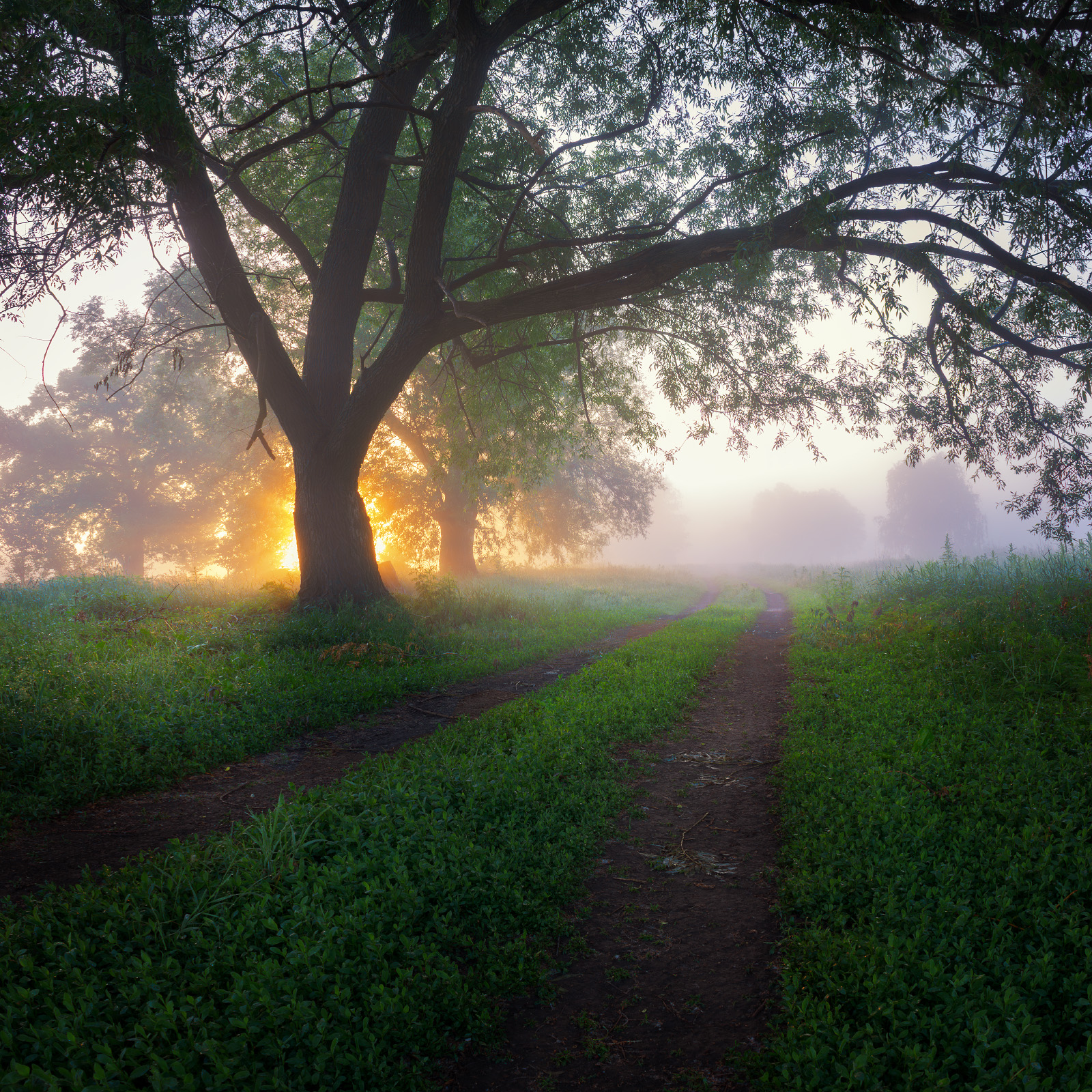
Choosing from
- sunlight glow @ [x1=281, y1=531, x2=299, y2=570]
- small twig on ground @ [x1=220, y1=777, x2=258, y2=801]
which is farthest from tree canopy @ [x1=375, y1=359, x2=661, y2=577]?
small twig on ground @ [x1=220, y1=777, x2=258, y2=801]

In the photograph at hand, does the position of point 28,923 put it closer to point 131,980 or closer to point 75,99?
point 131,980

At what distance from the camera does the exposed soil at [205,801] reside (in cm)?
412

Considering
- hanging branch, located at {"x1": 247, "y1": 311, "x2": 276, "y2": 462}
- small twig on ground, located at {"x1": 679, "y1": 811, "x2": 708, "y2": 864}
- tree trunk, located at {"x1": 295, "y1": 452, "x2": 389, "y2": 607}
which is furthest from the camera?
tree trunk, located at {"x1": 295, "y1": 452, "x2": 389, "y2": 607}

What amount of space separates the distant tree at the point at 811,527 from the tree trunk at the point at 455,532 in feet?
309

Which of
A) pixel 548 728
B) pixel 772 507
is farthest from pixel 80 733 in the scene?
pixel 772 507

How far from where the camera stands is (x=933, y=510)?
81875 mm

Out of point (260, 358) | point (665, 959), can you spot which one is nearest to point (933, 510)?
point (260, 358)

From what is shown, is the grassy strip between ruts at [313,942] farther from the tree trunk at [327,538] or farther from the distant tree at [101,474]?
the distant tree at [101,474]

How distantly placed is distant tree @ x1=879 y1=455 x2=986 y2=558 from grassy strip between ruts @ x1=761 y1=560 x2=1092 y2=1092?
280 feet

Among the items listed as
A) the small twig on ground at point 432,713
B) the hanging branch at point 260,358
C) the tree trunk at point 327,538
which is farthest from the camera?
→ the tree trunk at point 327,538

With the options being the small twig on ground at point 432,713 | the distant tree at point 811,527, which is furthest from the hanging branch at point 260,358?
the distant tree at point 811,527

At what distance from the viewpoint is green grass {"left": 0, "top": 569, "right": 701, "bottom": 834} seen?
553 cm

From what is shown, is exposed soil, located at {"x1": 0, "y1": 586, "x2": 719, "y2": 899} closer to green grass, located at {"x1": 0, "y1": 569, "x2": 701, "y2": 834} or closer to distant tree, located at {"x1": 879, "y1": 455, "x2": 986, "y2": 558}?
green grass, located at {"x1": 0, "y1": 569, "x2": 701, "y2": 834}

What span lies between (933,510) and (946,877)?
92.4 meters
